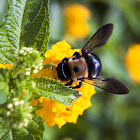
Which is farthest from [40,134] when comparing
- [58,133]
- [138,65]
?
[138,65]

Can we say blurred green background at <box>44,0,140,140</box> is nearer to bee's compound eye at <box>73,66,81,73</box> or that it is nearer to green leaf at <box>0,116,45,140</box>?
bee's compound eye at <box>73,66,81,73</box>

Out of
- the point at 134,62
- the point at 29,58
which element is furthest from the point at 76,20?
the point at 29,58

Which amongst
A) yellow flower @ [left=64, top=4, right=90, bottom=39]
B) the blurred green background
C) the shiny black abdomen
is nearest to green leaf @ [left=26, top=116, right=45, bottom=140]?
the shiny black abdomen

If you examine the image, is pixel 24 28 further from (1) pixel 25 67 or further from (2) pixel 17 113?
(2) pixel 17 113

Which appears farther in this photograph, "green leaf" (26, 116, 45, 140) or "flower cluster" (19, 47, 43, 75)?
"green leaf" (26, 116, 45, 140)

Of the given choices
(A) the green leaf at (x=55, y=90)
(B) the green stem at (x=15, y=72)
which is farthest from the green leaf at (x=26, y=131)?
(B) the green stem at (x=15, y=72)

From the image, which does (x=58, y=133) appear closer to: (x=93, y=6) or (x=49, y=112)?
(x=49, y=112)
